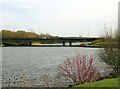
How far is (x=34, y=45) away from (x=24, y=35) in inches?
348

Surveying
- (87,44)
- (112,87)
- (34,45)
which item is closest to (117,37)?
(112,87)

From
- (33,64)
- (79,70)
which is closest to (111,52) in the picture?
(79,70)

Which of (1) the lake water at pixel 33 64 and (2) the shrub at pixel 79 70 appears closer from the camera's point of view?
(2) the shrub at pixel 79 70

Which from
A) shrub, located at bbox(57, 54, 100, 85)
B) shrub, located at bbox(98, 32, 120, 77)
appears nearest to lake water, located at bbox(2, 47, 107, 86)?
shrub, located at bbox(98, 32, 120, 77)

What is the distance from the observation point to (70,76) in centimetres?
1892

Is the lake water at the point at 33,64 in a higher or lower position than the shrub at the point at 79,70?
lower

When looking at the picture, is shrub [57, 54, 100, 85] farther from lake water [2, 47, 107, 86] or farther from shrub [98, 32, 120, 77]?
shrub [98, 32, 120, 77]

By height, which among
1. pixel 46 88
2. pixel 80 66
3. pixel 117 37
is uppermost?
pixel 117 37

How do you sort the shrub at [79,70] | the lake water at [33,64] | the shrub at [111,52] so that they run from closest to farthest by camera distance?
the shrub at [79,70], the shrub at [111,52], the lake water at [33,64]

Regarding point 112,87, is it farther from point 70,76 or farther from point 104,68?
point 104,68

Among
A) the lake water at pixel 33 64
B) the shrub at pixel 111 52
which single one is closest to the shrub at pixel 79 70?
the lake water at pixel 33 64

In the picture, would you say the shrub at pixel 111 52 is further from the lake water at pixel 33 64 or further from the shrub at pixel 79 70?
the shrub at pixel 79 70

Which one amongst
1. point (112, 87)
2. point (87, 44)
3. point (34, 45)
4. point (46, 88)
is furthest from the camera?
point (34, 45)

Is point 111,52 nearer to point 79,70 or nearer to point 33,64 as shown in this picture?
point 79,70
